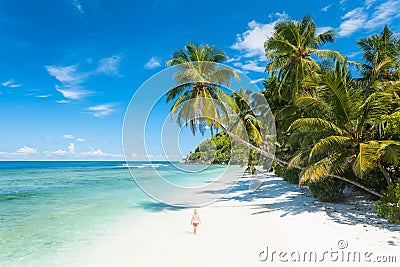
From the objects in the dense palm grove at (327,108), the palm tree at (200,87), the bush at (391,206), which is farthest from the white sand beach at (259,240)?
the palm tree at (200,87)

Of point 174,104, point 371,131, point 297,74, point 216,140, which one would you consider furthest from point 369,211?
point 216,140

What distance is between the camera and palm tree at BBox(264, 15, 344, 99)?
11750 mm

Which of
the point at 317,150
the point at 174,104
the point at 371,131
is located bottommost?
the point at 317,150

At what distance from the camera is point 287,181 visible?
772 inches

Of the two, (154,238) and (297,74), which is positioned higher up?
(297,74)

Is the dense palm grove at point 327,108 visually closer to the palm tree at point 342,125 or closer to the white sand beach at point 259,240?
the palm tree at point 342,125

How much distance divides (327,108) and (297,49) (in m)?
4.71

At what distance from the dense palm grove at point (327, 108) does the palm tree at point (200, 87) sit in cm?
5

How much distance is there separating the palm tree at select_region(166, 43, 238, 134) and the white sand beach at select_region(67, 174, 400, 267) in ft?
14.2

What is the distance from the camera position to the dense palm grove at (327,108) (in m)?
7.60

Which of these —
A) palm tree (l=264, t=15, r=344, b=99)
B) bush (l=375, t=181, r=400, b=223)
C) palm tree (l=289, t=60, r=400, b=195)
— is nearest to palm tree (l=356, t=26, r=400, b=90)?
palm tree (l=264, t=15, r=344, b=99)

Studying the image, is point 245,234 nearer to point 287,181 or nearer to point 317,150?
point 317,150

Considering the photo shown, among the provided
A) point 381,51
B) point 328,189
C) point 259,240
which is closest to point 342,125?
point 328,189

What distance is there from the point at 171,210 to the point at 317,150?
6.82 m
